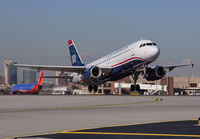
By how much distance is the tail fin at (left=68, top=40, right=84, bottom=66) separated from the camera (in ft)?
257

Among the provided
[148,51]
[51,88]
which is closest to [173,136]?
[148,51]

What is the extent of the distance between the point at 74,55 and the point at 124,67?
24.7 m

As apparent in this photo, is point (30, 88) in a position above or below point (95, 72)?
below

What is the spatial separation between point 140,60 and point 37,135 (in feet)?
138

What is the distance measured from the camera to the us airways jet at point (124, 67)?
55250 millimetres

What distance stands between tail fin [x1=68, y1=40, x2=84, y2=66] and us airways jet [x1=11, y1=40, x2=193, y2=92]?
24.0 feet

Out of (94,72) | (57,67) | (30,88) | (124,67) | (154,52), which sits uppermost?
(154,52)

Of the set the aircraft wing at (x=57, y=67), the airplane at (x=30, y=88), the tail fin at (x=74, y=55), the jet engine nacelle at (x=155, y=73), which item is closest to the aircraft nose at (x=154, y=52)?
the jet engine nacelle at (x=155, y=73)

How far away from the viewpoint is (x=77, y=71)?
69875 millimetres

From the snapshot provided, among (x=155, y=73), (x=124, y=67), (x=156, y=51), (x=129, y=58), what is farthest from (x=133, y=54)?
(x=155, y=73)

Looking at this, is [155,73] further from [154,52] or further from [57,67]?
[57,67]

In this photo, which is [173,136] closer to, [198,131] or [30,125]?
[198,131]

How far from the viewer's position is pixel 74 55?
3179 inches

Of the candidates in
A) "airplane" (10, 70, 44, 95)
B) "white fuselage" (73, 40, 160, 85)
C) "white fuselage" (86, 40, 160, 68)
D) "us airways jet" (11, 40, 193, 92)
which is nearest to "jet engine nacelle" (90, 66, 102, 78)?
"us airways jet" (11, 40, 193, 92)
